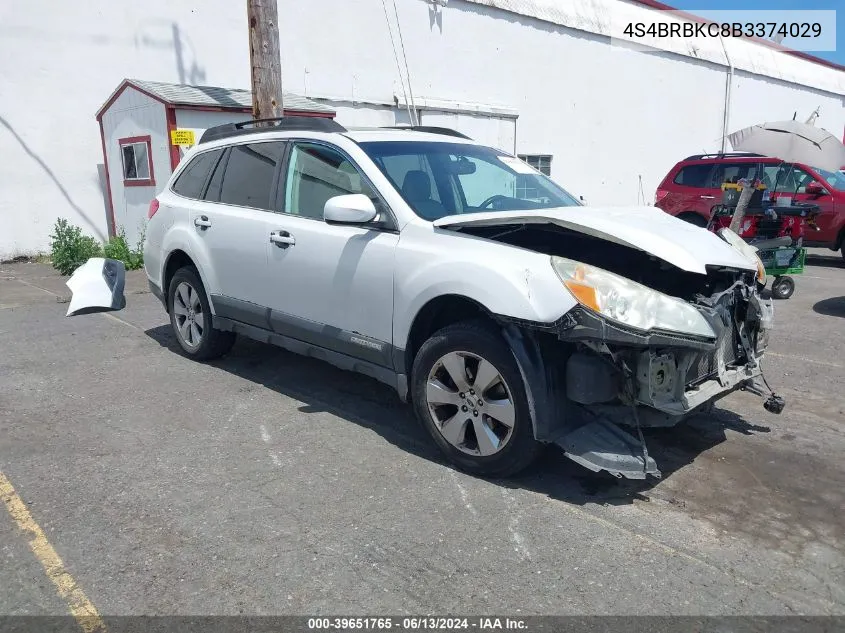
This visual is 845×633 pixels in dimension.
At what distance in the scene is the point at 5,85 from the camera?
1083 cm

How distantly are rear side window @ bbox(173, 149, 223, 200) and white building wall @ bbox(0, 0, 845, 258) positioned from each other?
22.3 feet

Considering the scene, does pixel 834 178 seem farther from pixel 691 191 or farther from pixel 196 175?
pixel 196 175

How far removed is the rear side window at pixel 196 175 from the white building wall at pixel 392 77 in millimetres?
6812

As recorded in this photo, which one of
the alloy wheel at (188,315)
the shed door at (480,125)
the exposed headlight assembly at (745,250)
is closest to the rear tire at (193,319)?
the alloy wheel at (188,315)

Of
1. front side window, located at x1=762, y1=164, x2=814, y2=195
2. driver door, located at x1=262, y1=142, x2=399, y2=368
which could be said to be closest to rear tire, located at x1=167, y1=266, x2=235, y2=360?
driver door, located at x1=262, y1=142, x2=399, y2=368

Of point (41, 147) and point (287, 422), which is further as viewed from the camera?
point (41, 147)

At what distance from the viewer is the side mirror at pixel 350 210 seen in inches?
156

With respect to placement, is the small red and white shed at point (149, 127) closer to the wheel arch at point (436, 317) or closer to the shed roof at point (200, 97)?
the shed roof at point (200, 97)

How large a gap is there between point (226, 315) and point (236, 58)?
9.04 metres

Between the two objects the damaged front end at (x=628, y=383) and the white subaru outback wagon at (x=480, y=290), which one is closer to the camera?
the damaged front end at (x=628, y=383)

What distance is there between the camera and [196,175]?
5.80 m

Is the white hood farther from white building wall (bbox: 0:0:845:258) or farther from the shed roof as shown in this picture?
white building wall (bbox: 0:0:845:258)

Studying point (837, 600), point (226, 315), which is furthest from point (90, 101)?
point (837, 600)

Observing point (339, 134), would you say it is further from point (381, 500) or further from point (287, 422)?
point (381, 500)
